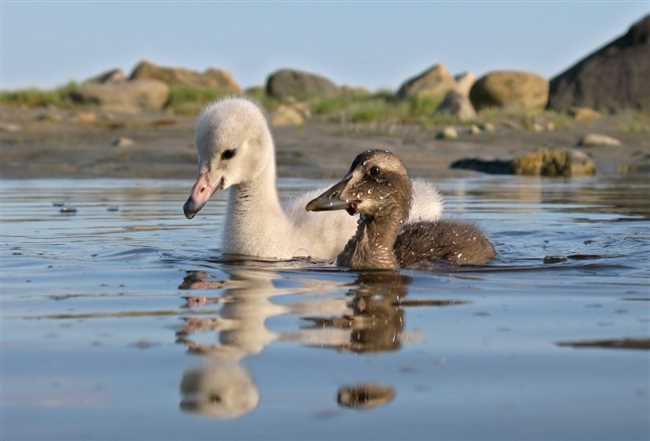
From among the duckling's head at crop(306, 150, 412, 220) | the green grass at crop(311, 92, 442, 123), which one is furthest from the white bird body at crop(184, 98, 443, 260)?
the green grass at crop(311, 92, 442, 123)

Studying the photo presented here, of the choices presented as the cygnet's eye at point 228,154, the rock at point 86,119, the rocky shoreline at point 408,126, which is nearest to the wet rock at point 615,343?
the cygnet's eye at point 228,154

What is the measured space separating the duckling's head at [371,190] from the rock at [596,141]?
16.2 meters

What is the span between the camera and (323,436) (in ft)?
10.7

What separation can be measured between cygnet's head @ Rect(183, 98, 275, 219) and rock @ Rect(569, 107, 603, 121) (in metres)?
21.3

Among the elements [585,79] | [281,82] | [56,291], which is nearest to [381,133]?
[585,79]

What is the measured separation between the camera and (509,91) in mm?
33844

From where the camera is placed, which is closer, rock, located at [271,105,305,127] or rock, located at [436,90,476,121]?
rock, located at [271,105,305,127]

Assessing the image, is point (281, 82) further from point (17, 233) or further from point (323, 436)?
point (323, 436)

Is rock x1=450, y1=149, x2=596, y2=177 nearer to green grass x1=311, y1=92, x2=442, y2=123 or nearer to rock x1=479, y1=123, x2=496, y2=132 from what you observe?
rock x1=479, y1=123, x2=496, y2=132

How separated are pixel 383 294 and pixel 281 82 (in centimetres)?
4701

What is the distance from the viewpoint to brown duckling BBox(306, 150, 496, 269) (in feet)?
23.3

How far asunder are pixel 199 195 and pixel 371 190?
1.06 metres

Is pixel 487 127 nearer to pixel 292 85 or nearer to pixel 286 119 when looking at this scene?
pixel 286 119

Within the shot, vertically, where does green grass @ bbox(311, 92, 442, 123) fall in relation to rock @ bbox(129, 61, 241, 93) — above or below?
below
